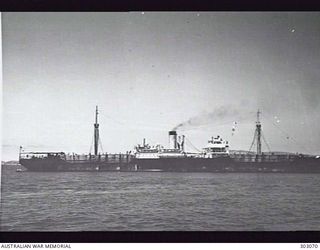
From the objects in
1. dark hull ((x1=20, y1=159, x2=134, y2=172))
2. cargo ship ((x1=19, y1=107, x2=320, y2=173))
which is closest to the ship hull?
cargo ship ((x1=19, y1=107, x2=320, y2=173))

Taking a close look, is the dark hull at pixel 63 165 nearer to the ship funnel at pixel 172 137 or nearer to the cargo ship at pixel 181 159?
the cargo ship at pixel 181 159

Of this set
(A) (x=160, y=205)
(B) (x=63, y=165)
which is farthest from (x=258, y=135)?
(B) (x=63, y=165)

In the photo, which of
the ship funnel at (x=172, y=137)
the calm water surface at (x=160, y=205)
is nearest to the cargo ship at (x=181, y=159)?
the ship funnel at (x=172, y=137)

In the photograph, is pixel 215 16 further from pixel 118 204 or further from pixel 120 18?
pixel 118 204

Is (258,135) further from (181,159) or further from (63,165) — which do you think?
(63,165)

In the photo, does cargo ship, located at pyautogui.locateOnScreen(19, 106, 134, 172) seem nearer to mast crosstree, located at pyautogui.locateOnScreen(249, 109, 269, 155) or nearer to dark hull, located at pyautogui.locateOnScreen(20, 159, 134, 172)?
dark hull, located at pyautogui.locateOnScreen(20, 159, 134, 172)
